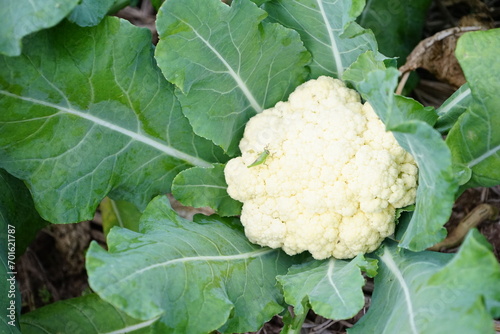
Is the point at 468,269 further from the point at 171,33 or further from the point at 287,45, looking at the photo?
the point at 171,33

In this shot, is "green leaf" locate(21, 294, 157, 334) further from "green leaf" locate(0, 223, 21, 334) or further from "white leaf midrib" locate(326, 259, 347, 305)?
"white leaf midrib" locate(326, 259, 347, 305)

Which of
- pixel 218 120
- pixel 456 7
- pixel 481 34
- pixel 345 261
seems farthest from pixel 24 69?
pixel 456 7

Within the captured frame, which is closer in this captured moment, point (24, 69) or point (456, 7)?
point (24, 69)

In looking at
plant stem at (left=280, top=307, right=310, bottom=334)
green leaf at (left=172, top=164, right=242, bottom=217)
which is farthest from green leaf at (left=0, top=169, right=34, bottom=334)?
plant stem at (left=280, top=307, right=310, bottom=334)

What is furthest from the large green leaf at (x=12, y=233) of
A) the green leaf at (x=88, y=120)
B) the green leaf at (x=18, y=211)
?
the green leaf at (x=88, y=120)

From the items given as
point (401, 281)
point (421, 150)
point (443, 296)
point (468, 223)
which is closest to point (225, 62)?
point (421, 150)

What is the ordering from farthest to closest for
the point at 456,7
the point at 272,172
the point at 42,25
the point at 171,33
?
the point at 456,7, the point at 272,172, the point at 171,33, the point at 42,25

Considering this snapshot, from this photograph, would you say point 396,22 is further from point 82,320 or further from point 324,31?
point 82,320

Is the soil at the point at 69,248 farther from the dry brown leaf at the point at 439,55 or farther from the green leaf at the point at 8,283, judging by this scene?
the green leaf at the point at 8,283
